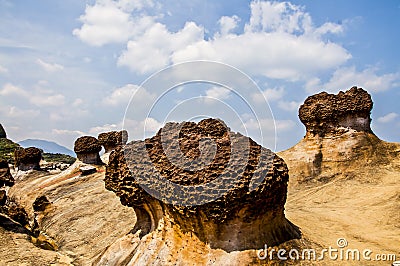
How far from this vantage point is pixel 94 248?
31.9 feet

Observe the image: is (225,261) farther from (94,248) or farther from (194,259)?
(94,248)

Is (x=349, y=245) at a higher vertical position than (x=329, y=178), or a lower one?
lower

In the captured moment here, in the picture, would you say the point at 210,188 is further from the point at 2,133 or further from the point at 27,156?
the point at 2,133

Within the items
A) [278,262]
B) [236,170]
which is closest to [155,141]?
[236,170]

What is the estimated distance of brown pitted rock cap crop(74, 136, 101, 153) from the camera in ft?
70.0

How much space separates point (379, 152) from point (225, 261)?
13.0 meters

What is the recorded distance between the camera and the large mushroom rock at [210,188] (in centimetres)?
573

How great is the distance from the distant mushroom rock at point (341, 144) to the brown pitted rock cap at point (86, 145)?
1140cm

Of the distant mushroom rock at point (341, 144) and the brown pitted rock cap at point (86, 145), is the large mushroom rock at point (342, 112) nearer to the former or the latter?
the distant mushroom rock at point (341, 144)

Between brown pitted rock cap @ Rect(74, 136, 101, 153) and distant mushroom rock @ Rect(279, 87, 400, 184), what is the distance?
37.4 ft

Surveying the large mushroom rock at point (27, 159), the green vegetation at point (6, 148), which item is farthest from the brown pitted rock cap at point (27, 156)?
the green vegetation at point (6, 148)

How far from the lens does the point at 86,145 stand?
21359 mm

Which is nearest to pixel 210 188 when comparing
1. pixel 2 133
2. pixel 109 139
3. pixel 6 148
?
pixel 109 139

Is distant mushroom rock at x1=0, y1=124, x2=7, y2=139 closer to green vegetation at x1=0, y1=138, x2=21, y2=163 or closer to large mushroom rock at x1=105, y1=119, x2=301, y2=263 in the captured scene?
green vegetation at x1=0, y1=138, x2=21, y2=163
